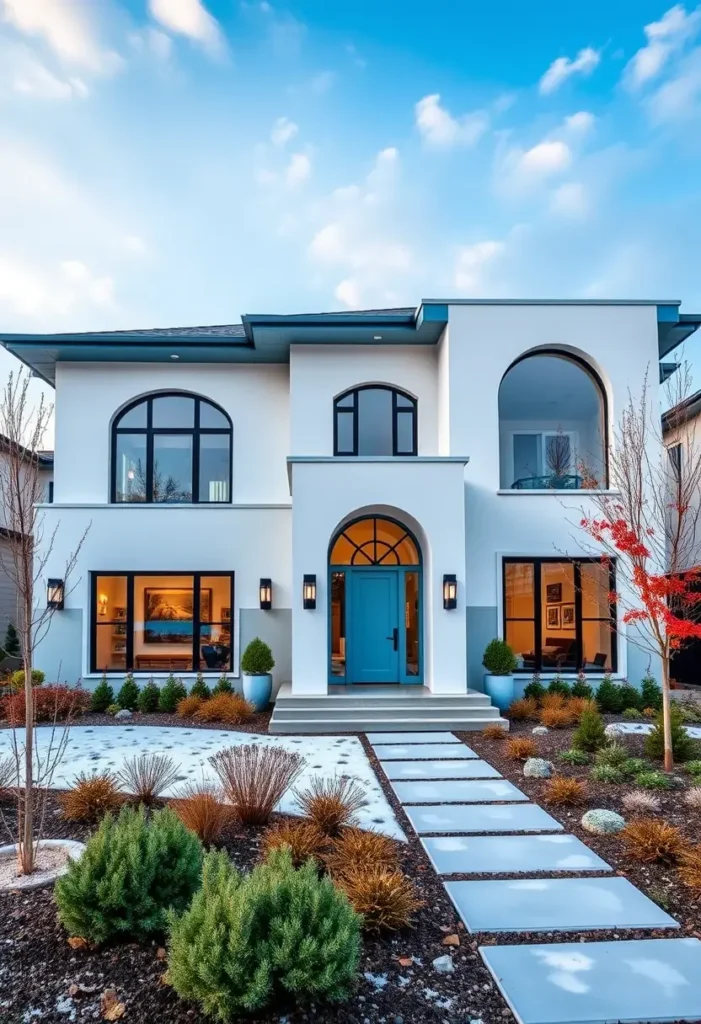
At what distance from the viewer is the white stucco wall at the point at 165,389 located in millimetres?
12938

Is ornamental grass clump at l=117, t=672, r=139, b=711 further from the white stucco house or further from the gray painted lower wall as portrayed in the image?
the gray painted lower wall

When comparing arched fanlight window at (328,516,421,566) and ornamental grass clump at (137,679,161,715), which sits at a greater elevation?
arched fanlight window at (328,516,421,566)

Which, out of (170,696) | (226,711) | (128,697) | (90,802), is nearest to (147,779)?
(90,802)

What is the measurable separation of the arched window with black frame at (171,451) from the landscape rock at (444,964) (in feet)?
33.7

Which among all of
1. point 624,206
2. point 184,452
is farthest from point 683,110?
point 184,452

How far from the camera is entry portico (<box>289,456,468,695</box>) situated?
10.7m

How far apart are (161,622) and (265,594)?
2.10 metres

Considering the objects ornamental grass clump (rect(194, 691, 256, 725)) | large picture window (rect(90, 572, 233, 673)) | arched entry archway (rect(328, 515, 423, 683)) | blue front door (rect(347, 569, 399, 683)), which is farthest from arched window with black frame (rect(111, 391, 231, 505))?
ornamental grass clump (rect(194, 691, 256, 725))

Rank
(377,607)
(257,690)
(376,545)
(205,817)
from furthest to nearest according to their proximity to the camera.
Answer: (376,545) → (377,607) → (257,690) → (205,817)

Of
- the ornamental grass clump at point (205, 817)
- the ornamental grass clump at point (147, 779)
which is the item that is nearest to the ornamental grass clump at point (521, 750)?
the ornamental grass clump at point (205, 817)

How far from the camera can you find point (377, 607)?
1191 centimetres

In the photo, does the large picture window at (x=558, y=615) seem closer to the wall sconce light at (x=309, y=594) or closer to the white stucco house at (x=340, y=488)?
the white stucco house at (x=340, y=488)

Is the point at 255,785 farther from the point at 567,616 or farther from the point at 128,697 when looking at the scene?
the point at 567,616

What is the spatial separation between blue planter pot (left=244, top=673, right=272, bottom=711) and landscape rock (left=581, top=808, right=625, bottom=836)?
663 centimetres
